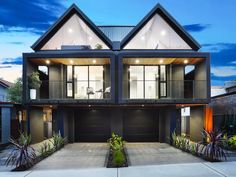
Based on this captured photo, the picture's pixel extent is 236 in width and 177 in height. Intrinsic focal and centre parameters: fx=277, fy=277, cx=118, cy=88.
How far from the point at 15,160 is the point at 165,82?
1184 cm

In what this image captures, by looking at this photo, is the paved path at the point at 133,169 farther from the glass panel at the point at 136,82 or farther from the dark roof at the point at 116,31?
the dark roof at the point at 116,31

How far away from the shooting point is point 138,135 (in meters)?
20.5

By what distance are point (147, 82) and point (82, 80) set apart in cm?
457

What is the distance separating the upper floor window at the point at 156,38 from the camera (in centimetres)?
1869

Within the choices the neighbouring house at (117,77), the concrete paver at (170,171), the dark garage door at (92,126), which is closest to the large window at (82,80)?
the neighbouring house at (117,77)

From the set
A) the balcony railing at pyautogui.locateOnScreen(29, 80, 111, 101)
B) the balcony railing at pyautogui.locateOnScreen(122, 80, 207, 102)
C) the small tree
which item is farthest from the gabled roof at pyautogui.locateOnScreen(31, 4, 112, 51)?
the small tree

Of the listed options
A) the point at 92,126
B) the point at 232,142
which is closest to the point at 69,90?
the point at 92,126

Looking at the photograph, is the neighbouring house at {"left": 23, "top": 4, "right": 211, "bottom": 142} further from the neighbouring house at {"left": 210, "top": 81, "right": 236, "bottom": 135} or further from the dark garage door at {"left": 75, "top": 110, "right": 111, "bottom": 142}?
the neighbouring house at {"left": 210, "top": 81, "right": 236, "bottom": 135}

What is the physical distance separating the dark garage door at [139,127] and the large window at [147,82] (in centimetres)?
211

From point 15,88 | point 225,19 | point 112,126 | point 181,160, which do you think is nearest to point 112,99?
point 112,126

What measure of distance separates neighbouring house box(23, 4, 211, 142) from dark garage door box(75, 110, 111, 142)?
0.24 feet

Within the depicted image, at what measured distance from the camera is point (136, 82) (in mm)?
19234

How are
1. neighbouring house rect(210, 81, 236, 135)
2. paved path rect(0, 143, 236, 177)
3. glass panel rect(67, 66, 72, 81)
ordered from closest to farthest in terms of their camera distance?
paved path rect(0, 143, 236, 177), neighbouring house rect(210, 81, 236, 135), glass panel rect(67, 66, 72, 81)

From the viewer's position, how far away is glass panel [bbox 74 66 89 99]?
19031 millimetres
